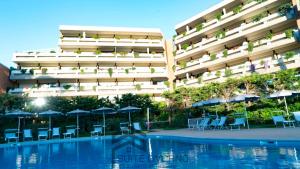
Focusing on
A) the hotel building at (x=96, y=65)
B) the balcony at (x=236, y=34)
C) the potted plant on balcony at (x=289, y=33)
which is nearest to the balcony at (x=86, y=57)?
the hotel building at (x=96, y=65)

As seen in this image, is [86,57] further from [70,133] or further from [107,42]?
[70,133]

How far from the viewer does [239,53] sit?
106 feet

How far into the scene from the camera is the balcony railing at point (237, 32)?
29.8 m

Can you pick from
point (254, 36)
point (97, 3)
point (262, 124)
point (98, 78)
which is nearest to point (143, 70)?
point (98, 78)

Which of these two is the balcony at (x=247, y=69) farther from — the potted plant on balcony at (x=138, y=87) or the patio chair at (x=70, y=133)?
the patio chair at (x=70, y=133)

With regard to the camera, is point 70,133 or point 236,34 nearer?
point 70,133

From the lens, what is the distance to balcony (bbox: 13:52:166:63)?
1422 inches

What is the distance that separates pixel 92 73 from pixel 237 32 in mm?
Result: 20958

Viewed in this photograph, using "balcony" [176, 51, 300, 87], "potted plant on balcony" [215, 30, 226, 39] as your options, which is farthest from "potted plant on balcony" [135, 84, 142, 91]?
"potted plant on balcony" [215, 30, 226, 39]

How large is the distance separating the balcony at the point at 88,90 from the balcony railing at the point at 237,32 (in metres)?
6.81

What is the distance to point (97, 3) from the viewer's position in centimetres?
2019

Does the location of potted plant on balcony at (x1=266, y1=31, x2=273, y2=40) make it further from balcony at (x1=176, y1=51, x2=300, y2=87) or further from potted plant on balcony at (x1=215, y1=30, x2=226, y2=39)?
potted plant on balcony at (x1=215, y1=30, x2=226, y2=39)

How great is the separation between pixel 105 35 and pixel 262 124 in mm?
29351

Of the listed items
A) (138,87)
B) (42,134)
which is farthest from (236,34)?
(42,134)
